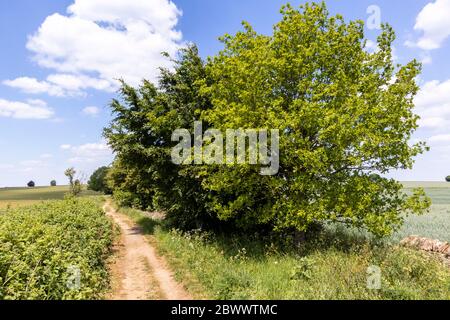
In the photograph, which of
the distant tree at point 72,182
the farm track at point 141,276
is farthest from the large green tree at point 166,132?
the distant tree at point 72,182

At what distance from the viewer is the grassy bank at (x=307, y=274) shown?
10.9 m

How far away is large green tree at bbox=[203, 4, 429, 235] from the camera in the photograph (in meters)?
15.4

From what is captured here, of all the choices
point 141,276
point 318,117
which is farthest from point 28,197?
point 318,117

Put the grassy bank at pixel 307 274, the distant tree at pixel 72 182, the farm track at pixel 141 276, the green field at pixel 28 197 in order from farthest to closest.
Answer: the green field at pixel 28 197 → the distant tree at pixel 72 182 → the farm track at pixel 141 276 → the grassy bank at pixel 307 274

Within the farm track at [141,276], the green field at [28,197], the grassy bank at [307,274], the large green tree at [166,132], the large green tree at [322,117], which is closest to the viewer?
the grassy bank at [307,274]

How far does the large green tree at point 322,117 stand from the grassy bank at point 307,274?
1.62m

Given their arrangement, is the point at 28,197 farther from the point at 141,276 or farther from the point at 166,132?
the point at 141,276

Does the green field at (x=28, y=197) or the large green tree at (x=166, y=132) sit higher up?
the large green tree at (x=166, y=132)

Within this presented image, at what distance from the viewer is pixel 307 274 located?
12.4 m

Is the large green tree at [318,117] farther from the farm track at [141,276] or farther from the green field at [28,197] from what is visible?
the green field at [28,197]

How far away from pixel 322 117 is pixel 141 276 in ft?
33.4

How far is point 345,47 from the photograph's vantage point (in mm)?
17297

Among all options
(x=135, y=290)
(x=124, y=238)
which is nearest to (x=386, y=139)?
(x=135, y=290)
